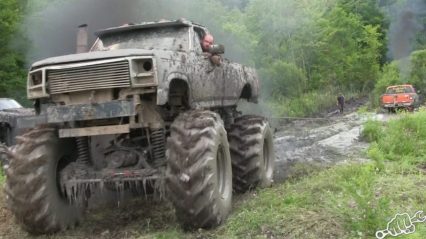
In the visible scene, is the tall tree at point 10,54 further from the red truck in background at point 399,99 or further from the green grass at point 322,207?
the green grass at point 322,207

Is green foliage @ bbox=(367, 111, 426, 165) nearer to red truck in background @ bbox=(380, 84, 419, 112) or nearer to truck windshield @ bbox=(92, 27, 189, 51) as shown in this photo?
truck windshield @ bbox=(92, 27, 189, 51)

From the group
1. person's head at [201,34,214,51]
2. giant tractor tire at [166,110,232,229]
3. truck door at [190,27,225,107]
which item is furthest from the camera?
person's head at [201,34,214,51]

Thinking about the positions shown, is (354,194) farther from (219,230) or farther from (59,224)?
(59,224)

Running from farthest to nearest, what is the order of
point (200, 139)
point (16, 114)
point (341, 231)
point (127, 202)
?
point (16, 114), point (127, 202), point (200, 139), point (341, 231)

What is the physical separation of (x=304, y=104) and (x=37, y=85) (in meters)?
23.7

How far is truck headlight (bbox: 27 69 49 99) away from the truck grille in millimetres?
68

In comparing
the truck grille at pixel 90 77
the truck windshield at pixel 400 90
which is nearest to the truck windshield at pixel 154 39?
the truck grille at pixel 90 77

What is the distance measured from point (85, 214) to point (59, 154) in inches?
40.0

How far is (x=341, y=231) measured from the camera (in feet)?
18.7

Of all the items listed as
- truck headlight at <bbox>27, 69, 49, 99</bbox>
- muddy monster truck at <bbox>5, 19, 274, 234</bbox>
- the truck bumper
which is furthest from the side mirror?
truck headlight at <bbox>27, 69, 49, 99</bbox>

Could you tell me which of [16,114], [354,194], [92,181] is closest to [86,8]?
[16,114]

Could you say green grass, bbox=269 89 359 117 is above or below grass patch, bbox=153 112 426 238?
above

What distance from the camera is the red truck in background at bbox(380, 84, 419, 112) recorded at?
27.6 m

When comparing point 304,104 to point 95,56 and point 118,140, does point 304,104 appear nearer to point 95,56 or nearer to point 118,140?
point 118,140
